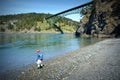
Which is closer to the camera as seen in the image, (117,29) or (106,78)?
(106,78)

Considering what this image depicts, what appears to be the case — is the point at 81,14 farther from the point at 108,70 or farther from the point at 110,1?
the point at 108,70

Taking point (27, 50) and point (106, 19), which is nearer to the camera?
point (27, 50)

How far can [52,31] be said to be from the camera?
180 meters

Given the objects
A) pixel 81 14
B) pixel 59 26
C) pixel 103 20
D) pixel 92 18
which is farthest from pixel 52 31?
pixel 103 20

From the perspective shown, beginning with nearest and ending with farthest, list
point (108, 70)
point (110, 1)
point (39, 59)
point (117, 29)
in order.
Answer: point (108, 70) → point (39, 59) → point (117, 29) → point (110, 1)

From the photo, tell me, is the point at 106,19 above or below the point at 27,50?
above

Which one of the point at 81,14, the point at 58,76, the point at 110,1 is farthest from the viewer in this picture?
the point at 81,14

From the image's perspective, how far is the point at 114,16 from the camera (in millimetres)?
70625

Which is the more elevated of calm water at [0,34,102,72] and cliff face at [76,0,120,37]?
Answer: cliff face at [76,0,120,37]

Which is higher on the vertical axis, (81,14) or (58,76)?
(81,14)

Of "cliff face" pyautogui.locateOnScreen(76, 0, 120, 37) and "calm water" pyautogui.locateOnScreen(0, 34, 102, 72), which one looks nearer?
"calm water" pyautogui.locateOnScreen(0, 34, 102, 72)

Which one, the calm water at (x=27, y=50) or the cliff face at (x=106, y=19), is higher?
the cliff face at (x=106, y=19)

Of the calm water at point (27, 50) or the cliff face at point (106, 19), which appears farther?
the cliff face at point (106, 19)

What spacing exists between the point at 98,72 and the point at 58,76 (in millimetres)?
3481
